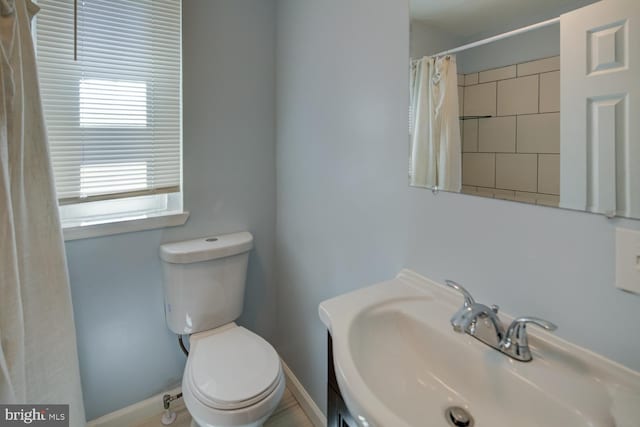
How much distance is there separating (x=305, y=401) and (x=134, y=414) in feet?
2.73

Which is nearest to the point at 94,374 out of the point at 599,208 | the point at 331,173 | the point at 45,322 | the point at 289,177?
the point at 45,322

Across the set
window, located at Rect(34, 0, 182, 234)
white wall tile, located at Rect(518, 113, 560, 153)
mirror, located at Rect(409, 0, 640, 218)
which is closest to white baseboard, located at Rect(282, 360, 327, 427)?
window, located at Rect(34, 0, 182, 234)

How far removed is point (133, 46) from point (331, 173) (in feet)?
3.41

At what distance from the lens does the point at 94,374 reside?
1548 mm

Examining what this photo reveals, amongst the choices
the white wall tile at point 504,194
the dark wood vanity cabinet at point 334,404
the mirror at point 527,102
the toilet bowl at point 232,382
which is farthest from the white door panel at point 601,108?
the toilet bowl at point 232,382

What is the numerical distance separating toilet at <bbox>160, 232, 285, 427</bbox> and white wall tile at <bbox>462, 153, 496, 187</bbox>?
1002mm

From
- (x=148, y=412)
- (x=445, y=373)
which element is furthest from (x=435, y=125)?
(x=148, y=412)

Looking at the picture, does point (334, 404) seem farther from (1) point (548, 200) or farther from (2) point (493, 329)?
(1) point (548, 200)

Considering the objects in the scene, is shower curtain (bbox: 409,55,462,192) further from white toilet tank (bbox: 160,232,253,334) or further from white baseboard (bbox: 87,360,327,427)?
white baseboard (bbox: 87,360,327,427)

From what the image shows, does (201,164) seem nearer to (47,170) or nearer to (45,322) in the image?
(47,170)

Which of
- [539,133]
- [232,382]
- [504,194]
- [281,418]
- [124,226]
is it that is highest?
[539,133]

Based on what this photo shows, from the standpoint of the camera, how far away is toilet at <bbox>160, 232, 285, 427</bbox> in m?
1.20

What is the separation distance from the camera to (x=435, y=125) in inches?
40.8

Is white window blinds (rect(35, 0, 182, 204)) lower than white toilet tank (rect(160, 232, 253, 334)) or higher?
higher
